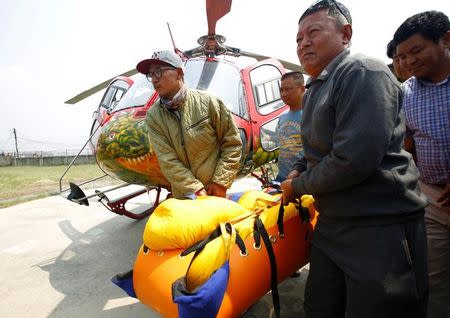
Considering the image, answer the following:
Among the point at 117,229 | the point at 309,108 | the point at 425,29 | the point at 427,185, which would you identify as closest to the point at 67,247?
the point at 117,229

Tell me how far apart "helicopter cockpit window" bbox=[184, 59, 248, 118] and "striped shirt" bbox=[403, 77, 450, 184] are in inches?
85.9

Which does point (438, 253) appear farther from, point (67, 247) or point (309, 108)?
point (67, 247)

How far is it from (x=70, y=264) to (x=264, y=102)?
3404 millimetres

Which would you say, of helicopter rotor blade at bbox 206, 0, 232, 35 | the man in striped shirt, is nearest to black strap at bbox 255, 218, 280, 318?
the man in striped shirt

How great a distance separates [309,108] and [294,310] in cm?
187

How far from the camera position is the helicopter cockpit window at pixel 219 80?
381 centimetres

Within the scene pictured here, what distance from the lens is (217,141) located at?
274 centimetres

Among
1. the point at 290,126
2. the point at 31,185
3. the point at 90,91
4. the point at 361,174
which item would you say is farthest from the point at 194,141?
the point at 31,185

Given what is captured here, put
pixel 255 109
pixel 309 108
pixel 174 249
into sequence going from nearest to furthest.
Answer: pixel 309 108 → pixel 174 249 → pixel 255 109

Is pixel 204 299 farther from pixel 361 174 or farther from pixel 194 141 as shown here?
pixel 194 141

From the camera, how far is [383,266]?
130 cm

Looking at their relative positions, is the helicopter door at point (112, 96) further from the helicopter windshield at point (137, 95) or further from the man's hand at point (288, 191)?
the man's hand at point (288, 191)

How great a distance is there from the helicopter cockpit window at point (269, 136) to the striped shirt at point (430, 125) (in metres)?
2.29

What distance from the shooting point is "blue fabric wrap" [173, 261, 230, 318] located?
1367mm
